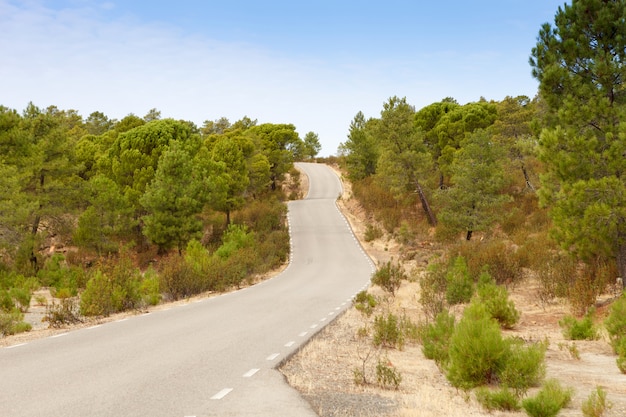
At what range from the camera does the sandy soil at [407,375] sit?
600 cm

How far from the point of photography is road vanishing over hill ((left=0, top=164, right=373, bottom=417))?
576 centimetres

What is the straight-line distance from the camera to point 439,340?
9547 millimetres

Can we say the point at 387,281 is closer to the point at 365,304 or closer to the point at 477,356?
the point at 365,304

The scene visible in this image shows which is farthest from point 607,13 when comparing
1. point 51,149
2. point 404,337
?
point 51,149

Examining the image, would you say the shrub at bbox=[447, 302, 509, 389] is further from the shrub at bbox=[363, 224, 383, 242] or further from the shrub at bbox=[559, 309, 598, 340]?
the shrub at bbox=[363, 224, 383, 242]

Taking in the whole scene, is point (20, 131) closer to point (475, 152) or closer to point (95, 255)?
point (95, 255)

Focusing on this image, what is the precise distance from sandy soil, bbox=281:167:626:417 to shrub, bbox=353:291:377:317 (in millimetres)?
719

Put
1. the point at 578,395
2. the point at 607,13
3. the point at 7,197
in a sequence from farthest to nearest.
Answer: the point at 7,197, the point at 607,13, the point at 578,395

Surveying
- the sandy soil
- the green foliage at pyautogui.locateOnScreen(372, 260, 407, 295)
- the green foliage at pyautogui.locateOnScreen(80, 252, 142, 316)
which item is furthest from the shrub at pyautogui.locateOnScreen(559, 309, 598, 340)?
the green foliage at pyautogui.locateOnScreen(80, 252, 142, 316)

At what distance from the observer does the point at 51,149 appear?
32.4 meters

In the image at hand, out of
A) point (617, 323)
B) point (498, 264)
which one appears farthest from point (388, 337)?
point (498, 264)

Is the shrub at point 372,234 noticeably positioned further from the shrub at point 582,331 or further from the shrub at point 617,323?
the shrub at point 617,323

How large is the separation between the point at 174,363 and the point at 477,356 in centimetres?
448

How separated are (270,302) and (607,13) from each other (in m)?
13.4
